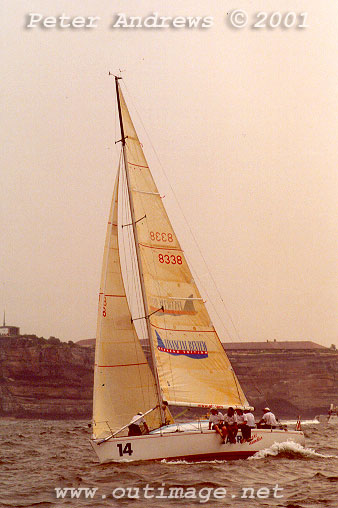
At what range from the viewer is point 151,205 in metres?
23.1

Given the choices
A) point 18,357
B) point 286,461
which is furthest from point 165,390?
point 18,357

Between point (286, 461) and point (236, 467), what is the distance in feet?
→ 7.38

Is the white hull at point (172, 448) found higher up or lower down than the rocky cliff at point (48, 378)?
lower down

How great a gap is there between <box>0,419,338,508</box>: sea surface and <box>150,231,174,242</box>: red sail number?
262 inches

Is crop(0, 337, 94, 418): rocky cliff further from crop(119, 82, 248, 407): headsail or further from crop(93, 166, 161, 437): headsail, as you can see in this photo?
crop(119, 82, 248, 407): headsail

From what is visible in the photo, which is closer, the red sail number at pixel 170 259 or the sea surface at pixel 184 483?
the sea surface at pixel 184 483

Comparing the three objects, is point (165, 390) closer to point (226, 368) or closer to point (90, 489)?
point (226, 368)

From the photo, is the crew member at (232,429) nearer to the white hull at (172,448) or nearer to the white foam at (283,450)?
the white hull at (172,448)

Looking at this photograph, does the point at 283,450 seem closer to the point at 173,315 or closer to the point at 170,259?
the point at 173,315

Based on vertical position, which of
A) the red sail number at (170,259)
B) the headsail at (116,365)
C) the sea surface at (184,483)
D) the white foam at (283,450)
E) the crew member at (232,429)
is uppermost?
the red sail number at (170,259)

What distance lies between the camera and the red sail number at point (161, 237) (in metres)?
22.8

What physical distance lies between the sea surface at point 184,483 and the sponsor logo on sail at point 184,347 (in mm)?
3331

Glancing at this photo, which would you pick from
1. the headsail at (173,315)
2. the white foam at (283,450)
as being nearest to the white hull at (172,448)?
the white foam at (283,450)

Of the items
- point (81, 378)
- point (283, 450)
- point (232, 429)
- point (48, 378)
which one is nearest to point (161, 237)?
point (232, 429)
